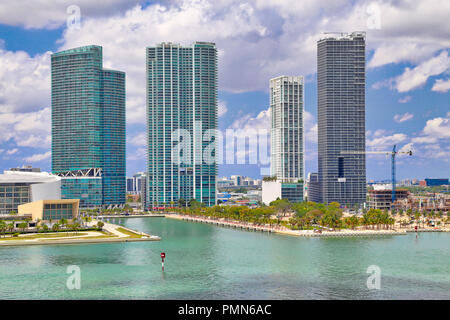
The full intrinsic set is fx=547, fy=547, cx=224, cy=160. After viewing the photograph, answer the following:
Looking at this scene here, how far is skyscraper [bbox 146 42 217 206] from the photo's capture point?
7623 inches

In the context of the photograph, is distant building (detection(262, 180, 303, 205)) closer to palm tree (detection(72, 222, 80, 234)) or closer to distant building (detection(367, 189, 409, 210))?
distant building (detection(367, 189, 409, 210))

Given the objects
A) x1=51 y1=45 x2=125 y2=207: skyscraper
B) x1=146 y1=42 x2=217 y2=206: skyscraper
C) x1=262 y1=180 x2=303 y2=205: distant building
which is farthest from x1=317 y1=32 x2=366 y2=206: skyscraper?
x1=51 y1=45 x2=125 y2=207: skyscraper

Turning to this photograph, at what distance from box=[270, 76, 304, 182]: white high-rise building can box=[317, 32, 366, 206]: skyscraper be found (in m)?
8.47

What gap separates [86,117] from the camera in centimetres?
19562

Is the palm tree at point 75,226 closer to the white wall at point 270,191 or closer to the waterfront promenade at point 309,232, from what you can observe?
the waterfront promenade at point 309,232

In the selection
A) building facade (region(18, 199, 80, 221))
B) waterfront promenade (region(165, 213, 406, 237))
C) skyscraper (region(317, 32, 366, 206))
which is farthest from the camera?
skyscraper (region(317, 32, 366, 206))

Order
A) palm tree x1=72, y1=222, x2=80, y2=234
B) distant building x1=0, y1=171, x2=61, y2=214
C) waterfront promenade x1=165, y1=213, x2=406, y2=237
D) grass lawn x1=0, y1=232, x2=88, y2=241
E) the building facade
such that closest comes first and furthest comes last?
grass lawn x1=0, y1=232, x2=88, y2=241
waterfront promenade x1=165, y1=213, x2=406, y2=237
palm tree x1=72, y1=222, x2=80, y2=234
the building facade
distant building x1=0, y1=171, x2=61, y2=214

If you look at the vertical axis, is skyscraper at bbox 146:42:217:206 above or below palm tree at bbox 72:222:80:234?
above

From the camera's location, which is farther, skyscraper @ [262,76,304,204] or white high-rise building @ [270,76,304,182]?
white high-rise building @ [270,76,304,182]

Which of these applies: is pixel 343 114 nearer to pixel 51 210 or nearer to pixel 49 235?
pixel 51 210

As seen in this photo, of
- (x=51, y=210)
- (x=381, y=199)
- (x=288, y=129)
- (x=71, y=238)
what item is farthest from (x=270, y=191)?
(x=71, y=238)

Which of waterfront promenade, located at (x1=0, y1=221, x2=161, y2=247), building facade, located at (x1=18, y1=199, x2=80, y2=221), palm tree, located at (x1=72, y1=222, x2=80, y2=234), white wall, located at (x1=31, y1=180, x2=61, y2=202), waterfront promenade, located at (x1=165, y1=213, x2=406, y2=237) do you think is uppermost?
white wall, located at (x1=31, y1=180, x2=61, y2=202)

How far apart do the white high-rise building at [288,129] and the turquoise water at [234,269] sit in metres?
100

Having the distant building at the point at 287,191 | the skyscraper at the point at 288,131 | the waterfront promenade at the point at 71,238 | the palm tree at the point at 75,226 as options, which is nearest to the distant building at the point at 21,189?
the palm tree at the point at 75,226
